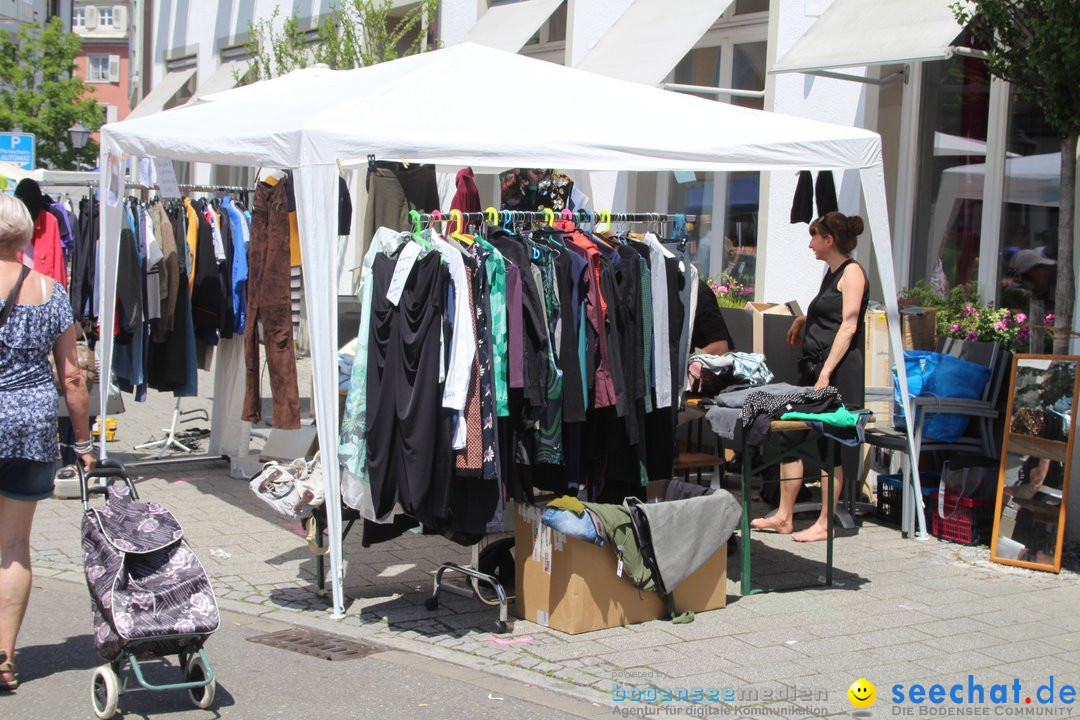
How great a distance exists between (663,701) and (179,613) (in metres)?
1.89

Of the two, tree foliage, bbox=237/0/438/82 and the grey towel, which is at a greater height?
tree foliage, bbox=237/0/438/82

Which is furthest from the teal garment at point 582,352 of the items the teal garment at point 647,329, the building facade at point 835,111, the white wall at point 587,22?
the white wall at point 587,22

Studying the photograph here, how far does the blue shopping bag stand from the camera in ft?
24.9

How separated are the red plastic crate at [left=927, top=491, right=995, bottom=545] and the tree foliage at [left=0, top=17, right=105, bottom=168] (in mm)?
30198

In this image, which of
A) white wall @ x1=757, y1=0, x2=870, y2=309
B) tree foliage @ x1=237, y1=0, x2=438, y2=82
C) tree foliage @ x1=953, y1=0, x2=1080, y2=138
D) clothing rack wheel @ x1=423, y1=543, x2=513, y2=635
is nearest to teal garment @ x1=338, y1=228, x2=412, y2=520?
clothing rack wheel @ x1=423, y1=543, x2=513, y2=635

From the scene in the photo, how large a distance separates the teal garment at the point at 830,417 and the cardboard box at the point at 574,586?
0.76 meters

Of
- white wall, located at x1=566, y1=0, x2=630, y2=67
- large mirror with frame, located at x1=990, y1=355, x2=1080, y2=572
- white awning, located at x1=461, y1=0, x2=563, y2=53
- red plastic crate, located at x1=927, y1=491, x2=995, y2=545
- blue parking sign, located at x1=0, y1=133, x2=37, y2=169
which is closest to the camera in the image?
large mirror with frame, located at x1=990, y1=355, x2=1080, y2=572

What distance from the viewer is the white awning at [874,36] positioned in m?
7.88

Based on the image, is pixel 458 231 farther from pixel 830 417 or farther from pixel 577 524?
pixel 830 417

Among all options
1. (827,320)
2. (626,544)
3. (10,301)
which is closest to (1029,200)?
(827,320)

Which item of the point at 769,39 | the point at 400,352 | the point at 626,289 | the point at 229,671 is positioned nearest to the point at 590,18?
the point at 769,39

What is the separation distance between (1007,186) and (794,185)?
1946mm

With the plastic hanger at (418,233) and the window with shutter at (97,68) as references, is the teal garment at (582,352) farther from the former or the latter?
the window with shutter at (97,68)

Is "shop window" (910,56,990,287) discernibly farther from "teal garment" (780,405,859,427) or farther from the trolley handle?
the trolley handle
